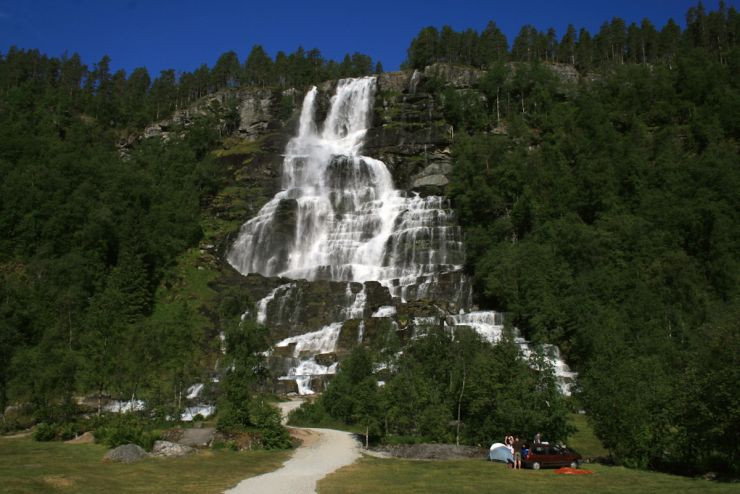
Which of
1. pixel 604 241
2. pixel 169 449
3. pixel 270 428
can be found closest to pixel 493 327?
pixel 604 241

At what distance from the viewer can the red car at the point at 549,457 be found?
77.8ft

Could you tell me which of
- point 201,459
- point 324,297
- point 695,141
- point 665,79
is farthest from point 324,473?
point 665,79

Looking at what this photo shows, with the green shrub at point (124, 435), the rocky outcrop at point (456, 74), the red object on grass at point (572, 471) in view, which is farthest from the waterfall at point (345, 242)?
the red object on grass at point (572, 471)

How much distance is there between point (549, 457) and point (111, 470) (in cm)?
1585

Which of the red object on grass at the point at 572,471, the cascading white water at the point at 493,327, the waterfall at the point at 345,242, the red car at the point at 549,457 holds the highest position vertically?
the waterfall at the point at 345,242

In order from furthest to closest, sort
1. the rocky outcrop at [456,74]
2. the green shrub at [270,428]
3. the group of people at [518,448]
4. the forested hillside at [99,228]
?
the rocky outcrop at [456,74], the forested hillside at [99,228], the green shrub at [270,428], the group of people at [518,448]

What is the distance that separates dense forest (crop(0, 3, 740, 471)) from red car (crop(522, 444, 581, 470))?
200 centimetres

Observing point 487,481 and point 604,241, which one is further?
point 604,241

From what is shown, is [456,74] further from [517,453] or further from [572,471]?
[572,471]

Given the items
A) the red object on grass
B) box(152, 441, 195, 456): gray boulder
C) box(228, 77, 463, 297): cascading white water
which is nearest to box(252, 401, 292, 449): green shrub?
box(152, 441, 195, 456): gray boulder

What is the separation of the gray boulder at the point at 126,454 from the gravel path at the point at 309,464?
220 inches

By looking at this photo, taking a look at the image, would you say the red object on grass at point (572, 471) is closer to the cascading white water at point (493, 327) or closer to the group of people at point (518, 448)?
the group of people at point (518, 448)

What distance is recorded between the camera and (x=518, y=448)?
2480 cm

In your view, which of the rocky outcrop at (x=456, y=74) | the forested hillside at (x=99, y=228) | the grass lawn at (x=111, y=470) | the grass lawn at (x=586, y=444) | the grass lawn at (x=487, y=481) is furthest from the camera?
the rocky outcrop at (x=456, y=74)
